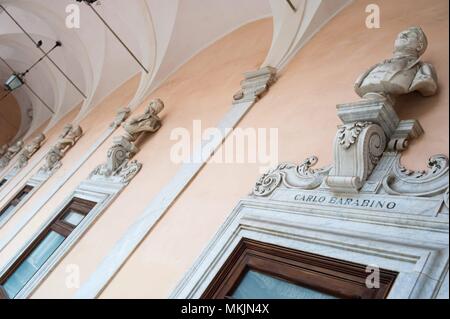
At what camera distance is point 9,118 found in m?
15.8

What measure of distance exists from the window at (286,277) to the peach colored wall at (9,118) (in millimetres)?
15397

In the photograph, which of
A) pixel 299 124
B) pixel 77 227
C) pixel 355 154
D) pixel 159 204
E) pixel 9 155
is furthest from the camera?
pixel 9 155

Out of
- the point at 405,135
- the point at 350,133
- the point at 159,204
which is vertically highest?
the point at 405,135

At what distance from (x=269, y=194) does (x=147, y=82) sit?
17.0 feet

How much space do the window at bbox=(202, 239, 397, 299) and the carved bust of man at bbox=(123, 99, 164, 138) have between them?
317 cm

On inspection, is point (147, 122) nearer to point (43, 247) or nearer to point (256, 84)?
point (256, 84)

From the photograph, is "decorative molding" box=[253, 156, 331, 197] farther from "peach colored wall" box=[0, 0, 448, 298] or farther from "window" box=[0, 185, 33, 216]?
"window" box=[0, 185, 33, 216]

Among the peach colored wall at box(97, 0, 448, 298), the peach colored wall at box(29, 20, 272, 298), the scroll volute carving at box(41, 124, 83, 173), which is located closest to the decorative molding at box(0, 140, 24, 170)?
the scroll volute carving at box(41, 124, 83, 173)

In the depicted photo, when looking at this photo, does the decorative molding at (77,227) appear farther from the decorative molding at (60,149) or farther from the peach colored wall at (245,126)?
the decorative molding at (60,149)

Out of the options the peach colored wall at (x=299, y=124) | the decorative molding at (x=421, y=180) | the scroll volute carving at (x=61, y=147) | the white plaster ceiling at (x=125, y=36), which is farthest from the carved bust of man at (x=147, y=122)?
the decorative molding at (x=421, y=180)

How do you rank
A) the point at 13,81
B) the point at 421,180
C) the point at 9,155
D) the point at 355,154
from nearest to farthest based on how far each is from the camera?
1. the point at 421,180
2. the point at 355,154
3. the point at 13,81
4. the point at 9,155

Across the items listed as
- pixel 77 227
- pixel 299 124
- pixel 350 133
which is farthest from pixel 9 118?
pixel 350 133

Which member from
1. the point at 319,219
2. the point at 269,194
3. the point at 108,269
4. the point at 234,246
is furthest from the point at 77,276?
the point at 319,219

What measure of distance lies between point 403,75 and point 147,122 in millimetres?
3735
